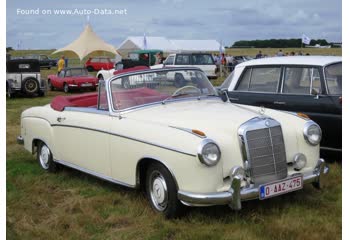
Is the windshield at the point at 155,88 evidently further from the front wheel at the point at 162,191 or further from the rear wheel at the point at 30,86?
the rear wheel at the point at 30,86

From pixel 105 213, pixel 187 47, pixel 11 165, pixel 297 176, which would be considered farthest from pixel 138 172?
pixel 187 47

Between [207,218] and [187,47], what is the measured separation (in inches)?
1232

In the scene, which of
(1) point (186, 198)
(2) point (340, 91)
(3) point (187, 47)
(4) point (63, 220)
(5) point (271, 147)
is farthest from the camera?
(3) point (187, 47)

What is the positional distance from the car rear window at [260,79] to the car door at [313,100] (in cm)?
17

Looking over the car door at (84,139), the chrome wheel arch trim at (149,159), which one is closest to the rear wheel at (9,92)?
the car door at (84,139)

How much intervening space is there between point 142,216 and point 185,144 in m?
1.00

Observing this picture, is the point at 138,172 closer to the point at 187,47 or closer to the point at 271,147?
the point at 271,147

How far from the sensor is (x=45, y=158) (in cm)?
630

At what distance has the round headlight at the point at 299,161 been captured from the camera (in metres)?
4.39

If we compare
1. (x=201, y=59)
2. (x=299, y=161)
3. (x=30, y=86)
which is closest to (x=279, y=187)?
(x=299, y=161)

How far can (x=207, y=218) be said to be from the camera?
4223mm

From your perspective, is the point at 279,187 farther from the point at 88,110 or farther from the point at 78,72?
the point at 78,72

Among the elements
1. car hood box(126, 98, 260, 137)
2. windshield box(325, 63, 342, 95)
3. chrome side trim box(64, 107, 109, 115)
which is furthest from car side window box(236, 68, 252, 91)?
chrome side trim box(64, 107, 109, 115)

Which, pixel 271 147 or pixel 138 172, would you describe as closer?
pixel 271 147
